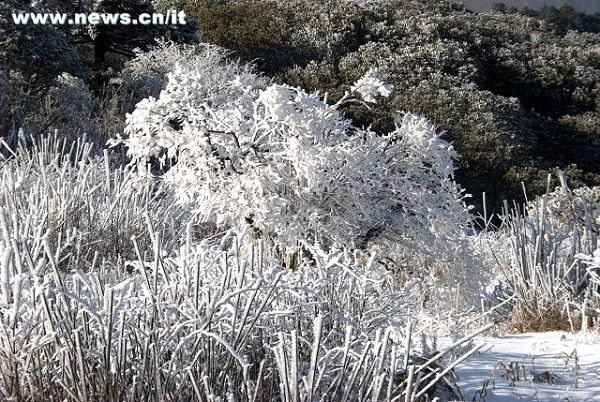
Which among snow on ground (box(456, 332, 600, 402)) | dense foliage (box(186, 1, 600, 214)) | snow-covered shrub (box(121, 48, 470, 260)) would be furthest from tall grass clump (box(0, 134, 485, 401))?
dense foliage (box(186, 1, 600, 214))

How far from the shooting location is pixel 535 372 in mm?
2408

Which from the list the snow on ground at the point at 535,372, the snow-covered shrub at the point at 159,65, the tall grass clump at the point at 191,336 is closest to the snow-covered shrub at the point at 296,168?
the snow on ground at the point at 535,372

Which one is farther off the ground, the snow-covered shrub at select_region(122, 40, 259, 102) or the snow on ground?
the snow-covered shrub at select_region(122, 40, 259, 102)

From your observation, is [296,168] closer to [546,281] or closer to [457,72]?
[546,281]

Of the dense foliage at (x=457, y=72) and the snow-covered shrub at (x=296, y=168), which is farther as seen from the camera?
the dense foliage at (x=457, y=72)

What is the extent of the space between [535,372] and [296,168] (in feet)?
4.27

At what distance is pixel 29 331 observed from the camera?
64.7 inches

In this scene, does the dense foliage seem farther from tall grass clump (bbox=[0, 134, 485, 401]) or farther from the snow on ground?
tall grass clump (bbox=[0, 134, 485, 401])

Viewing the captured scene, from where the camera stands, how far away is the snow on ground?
86.4 inches

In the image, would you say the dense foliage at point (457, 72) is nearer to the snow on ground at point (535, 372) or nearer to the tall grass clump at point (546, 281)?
the tall grass clump at point (546, 281)

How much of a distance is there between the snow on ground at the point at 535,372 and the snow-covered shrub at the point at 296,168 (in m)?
0.79

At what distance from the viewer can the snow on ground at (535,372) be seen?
→ 219 cm

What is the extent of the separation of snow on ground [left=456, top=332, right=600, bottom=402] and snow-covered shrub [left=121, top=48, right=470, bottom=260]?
79 cm

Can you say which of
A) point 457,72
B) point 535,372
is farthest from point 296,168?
point 457,72
